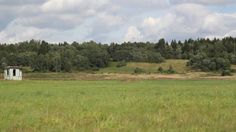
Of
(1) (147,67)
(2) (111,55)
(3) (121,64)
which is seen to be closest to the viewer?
(1) (147,67)

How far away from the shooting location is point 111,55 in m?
168

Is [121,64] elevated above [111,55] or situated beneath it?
situated beneath

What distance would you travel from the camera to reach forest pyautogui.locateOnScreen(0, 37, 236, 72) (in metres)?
137

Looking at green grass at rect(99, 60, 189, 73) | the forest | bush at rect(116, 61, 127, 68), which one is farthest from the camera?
bush at rect(116, 61, 127, 68)

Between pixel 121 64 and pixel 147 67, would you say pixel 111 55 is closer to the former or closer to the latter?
pixel 121 64

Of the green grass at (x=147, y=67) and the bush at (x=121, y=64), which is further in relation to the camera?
the bush at (x=121, y=64)

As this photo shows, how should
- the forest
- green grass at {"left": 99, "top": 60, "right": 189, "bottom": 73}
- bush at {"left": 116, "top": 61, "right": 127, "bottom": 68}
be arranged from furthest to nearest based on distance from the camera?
bush at {"left": 116, "top": 61, "right": 127, "bottom": 68} → green grass at {"left": 99, "top": 60, "right": 189, "bottom": 73} → the forest

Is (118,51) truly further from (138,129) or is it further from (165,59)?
(138,129)

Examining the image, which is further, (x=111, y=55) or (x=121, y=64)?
(x=111, y=55)

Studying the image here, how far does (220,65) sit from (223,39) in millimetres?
56587

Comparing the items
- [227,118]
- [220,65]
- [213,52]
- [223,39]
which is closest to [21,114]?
[227,118]

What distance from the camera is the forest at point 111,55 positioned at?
137 m

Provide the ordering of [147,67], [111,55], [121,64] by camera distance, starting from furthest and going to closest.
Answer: [111,55] < [121,64] < [147,67]

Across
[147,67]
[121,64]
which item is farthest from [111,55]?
[147,67]
